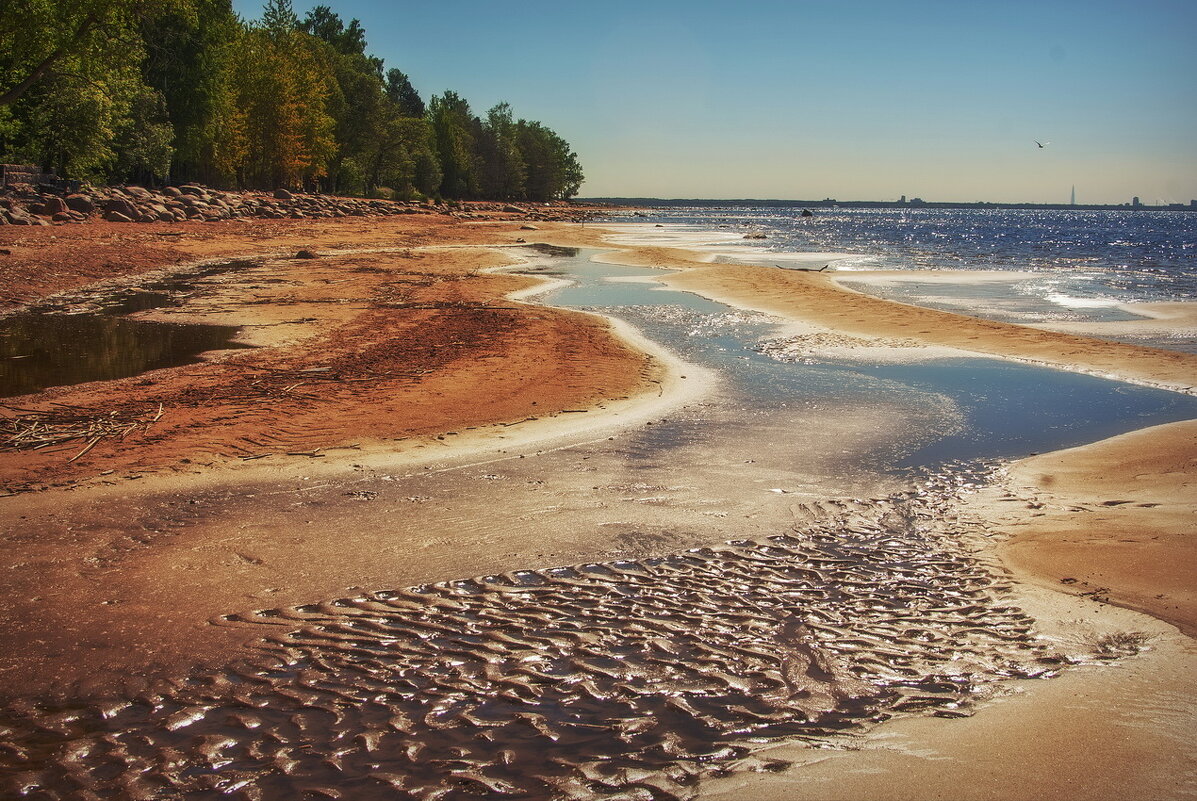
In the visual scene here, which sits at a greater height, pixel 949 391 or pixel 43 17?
pixel 43 17

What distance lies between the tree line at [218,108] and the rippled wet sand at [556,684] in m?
25.5

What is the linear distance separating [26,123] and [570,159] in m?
128

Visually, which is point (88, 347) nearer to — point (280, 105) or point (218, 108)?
point (218, 108)

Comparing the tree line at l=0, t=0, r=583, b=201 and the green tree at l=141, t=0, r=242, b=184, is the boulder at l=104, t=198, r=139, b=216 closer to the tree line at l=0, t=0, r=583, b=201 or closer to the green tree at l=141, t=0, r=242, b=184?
the tree line at l=0, t=0, r=583, b=201

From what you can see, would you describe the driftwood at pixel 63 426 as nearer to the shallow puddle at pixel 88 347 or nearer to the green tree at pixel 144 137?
the shallow puddle at pixel 88 347

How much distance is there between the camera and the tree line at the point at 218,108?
25.9 m

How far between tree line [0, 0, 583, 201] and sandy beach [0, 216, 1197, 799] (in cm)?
1785

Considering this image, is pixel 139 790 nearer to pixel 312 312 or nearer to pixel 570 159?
pixel 312 312

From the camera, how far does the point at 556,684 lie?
14.5 feet

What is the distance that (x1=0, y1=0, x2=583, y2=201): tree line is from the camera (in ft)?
84.8

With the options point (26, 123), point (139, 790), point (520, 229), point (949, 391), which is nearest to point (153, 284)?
point (949, 391)

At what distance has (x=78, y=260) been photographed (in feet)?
78.2

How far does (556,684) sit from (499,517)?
8.64ft

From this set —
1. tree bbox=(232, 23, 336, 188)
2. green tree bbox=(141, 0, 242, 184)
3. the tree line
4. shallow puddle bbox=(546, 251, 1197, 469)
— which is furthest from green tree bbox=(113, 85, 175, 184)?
shallow puddle bbox=(546, 251, 1197, 469)
